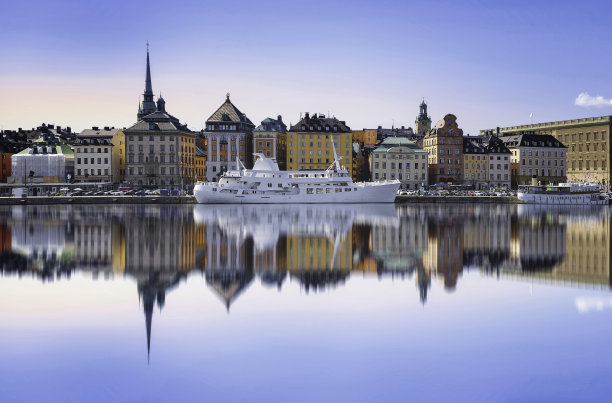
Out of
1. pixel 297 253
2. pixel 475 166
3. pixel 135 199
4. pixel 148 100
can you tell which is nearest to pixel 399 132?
pixel 475 166

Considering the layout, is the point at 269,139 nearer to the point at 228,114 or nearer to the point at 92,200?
the point at 228,114

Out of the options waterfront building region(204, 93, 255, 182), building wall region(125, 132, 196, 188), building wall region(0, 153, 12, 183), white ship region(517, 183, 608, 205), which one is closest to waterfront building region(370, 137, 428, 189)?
waterfront building region(204, 93, 255, 182)

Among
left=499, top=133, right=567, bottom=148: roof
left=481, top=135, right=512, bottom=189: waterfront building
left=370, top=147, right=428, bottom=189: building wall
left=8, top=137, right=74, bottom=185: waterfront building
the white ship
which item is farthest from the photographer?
left=499, top=133, right=567, bottom=148: roof

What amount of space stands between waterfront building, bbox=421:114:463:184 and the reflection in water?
2943 inches

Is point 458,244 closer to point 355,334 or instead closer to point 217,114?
point 355,334

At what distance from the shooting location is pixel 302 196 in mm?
94688

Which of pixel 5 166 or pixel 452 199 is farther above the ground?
pixel 5 166

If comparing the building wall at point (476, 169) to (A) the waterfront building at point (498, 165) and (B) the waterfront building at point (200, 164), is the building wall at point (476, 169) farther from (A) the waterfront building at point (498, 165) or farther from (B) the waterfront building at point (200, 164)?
(B) the waterfront building at point (200, 164)

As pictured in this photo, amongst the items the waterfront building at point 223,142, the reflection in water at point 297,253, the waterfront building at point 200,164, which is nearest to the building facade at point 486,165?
the waterfront building at point 223,142

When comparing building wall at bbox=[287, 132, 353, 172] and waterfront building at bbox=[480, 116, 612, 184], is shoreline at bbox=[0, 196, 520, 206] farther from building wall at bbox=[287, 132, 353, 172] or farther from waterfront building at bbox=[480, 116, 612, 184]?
waterfront building at bbox=[480, 116, 612, 184]

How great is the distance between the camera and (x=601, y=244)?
3769 cm

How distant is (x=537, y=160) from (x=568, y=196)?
35.9 m

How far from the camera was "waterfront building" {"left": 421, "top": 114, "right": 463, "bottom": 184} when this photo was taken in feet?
414

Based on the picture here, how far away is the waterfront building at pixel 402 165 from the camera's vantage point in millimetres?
124669
